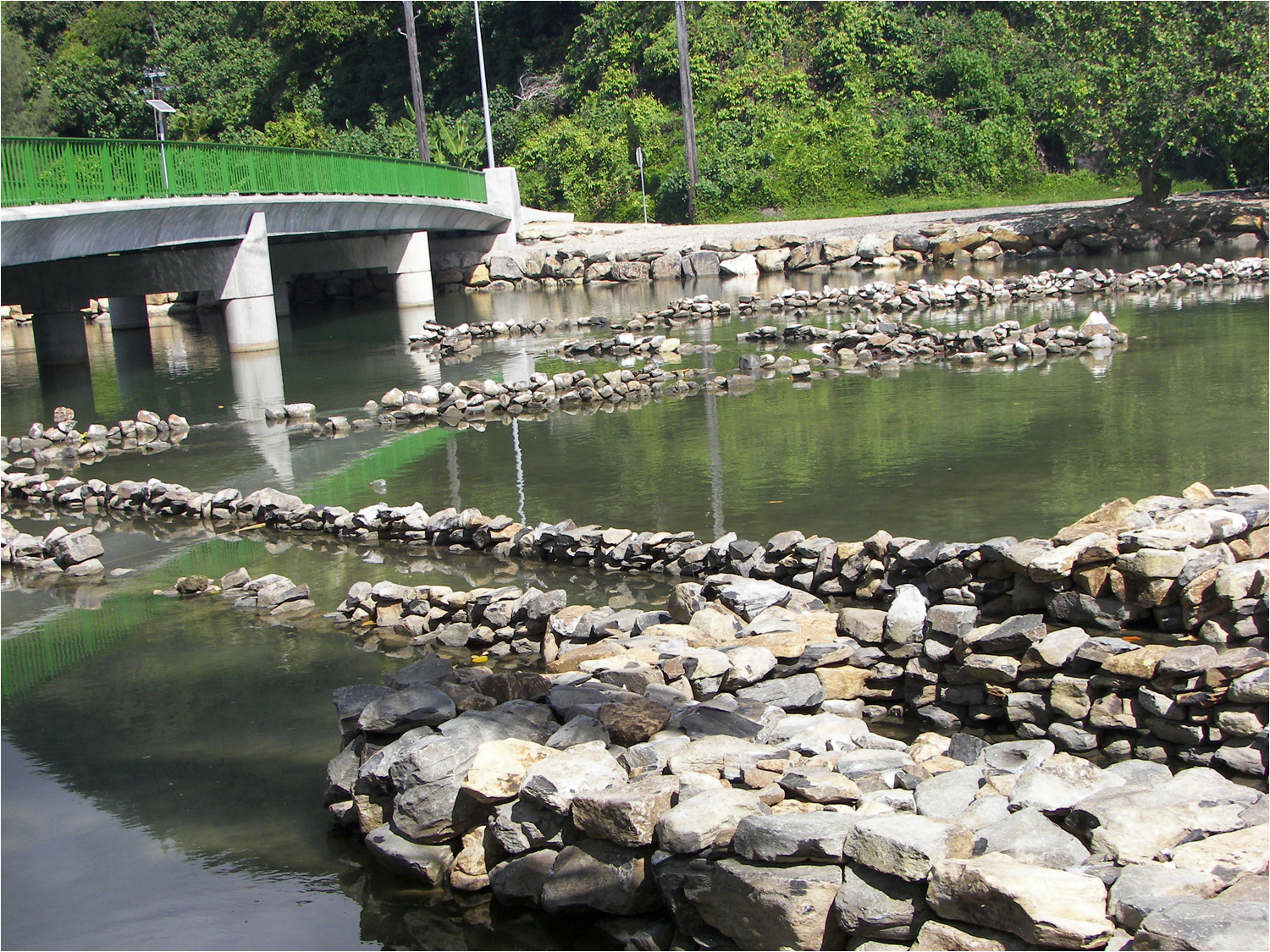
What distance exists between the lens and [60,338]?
2612 centimetres

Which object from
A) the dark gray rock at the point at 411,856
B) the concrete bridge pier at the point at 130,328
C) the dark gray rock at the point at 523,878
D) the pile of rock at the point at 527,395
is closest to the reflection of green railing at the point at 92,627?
the dark gray rock at the point at 411,856

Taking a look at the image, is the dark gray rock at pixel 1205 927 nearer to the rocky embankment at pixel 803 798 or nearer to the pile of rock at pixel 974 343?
the rocky embankment at pixel 803 798

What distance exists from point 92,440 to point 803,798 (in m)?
14.5

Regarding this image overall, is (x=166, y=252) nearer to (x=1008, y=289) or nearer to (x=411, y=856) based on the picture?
(x=1008, y=289)

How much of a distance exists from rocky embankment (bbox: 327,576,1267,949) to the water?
359 millimetres

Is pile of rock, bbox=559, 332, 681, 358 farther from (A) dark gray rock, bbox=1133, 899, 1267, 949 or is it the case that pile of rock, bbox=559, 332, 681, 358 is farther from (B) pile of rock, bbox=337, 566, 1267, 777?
(A) dark gray rock, bbox=1133, 899, 1267, 949

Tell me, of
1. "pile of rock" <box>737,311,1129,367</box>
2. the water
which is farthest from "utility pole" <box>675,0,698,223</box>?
"pile of rock" <box>737,311,1129,367</box>

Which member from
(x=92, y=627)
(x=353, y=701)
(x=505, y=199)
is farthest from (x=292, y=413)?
(x=505, y=199)

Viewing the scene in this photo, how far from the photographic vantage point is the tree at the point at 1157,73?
31000mm

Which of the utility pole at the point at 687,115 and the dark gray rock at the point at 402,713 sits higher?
the utility pole at the point at 687,115

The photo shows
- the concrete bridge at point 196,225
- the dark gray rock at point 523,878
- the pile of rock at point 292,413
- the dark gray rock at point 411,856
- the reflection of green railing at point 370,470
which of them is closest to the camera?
the dark gray rock at point 523,878

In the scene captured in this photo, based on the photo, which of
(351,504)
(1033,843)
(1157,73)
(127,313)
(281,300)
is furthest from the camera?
(281,300)

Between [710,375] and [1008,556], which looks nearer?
[1008,556]

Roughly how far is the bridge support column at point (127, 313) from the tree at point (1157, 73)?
26.5m
